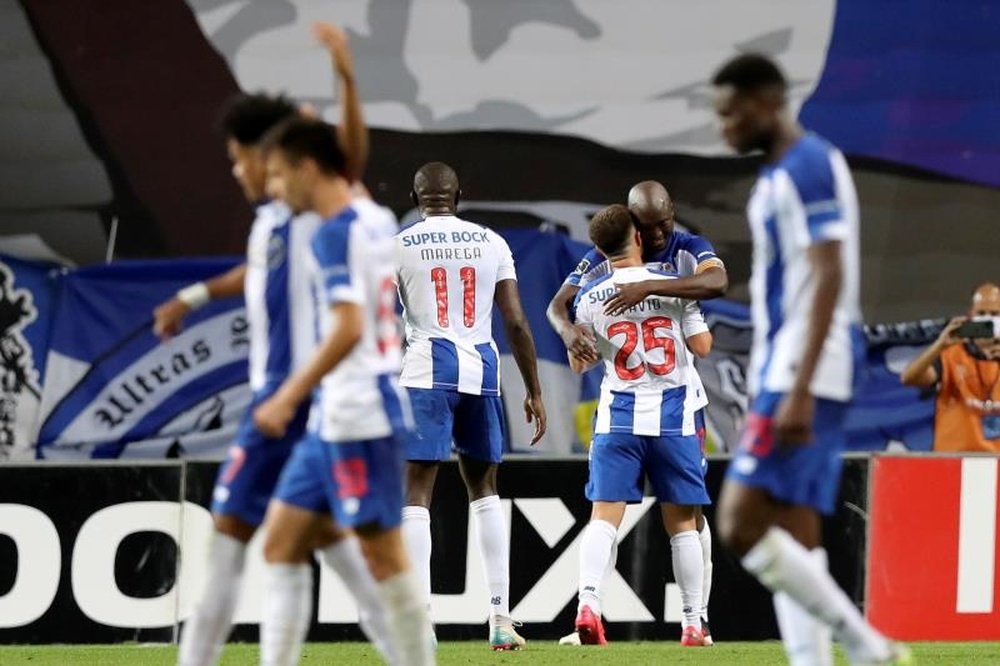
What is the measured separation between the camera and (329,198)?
A: 5.29 m

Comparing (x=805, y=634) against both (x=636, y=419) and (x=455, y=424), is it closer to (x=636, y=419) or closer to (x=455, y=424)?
(x=636, y=419)

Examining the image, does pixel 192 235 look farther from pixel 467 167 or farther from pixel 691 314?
pixel 691 314

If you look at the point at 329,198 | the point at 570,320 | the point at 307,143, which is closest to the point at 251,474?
the point at 329,198

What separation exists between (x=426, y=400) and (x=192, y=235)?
5.24m

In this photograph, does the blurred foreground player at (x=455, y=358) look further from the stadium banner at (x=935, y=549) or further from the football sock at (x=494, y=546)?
the stadium banner at (x=935, y=549)

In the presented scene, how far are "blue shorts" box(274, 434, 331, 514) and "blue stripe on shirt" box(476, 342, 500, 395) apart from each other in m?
3.36

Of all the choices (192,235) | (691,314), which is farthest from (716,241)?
(691,314)

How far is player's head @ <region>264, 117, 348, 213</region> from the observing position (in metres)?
5.29

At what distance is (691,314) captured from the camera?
8.80 metres

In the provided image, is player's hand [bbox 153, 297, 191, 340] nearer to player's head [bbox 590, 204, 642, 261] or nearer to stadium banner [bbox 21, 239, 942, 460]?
player's head [bbox 590, 204, 642, 261]

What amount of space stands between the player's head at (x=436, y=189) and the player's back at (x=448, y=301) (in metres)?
0.07

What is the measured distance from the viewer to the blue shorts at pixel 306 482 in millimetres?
5234

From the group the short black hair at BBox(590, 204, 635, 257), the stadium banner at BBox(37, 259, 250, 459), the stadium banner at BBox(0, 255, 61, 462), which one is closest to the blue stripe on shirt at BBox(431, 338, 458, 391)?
the short black hair at BBox(590, 204, 635, 257)

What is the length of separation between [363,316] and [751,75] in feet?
4.09
